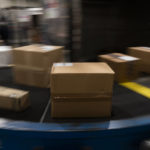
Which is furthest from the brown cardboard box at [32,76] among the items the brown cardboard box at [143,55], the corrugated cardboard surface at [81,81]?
the brown cardboard box at [143,55]

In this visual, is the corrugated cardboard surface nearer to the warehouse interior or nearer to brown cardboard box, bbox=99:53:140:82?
the warehouse interior

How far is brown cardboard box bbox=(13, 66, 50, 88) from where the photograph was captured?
1.57 meters

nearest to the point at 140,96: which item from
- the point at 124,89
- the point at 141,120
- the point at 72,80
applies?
the point at 124,89

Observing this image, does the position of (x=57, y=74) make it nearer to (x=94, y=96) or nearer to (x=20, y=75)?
(x=94, y=96)

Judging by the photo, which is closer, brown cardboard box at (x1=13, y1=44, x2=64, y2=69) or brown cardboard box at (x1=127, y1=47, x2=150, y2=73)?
brown cardboard box at (x1=13, y1=44, x2=64, y2=69)

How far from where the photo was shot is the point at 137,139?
1.13m

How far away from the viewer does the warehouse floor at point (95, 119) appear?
1.15m

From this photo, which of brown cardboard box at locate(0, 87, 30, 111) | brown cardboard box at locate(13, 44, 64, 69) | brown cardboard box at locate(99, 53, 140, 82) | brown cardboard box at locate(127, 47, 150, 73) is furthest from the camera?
brown cardboard box at locate(127, 47, 150, 73)

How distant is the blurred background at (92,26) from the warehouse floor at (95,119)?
53 cm

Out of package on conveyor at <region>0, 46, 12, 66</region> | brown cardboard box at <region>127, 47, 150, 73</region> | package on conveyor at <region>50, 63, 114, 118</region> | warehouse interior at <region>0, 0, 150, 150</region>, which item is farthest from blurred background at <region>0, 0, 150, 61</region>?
package on conveyor at <region>50, 63, 114, 118</region>

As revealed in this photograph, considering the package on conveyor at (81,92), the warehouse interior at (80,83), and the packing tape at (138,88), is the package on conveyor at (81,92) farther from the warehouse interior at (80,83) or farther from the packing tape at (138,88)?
the packing tape at (138,88)

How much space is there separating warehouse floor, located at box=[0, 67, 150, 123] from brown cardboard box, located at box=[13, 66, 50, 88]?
5 centimetres

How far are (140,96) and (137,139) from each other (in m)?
0.44

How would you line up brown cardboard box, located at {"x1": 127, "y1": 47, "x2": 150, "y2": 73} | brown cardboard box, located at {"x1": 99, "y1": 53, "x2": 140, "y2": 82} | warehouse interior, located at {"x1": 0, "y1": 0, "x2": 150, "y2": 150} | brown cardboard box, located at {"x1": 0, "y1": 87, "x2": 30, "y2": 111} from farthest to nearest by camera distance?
1. brown cardboard box, located at {"x1": 127, "y1": 47, "x2": 150, "y2": 73}
2. brown cardboard box, located at {"x1": 99, "y1": 53, "x2": 140, "y2": 82}
3. brown cardboard box, located at {"x1": 0, "y1": 87, "x2": 30, "y2": 111}
4. warehouse interior, located at {"x1": 0, "y1": 0, "x2": 150, "y2": 150}
